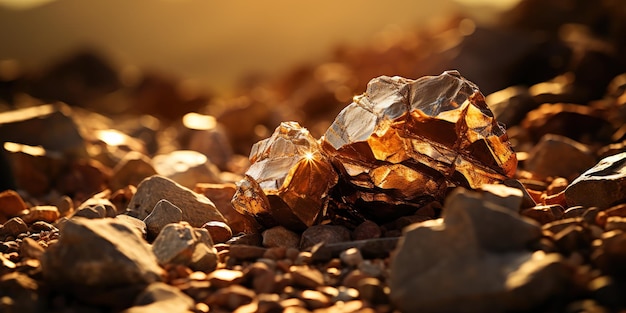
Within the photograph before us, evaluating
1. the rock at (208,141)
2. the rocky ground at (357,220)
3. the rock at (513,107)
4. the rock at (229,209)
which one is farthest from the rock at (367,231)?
the rock at (208,141)

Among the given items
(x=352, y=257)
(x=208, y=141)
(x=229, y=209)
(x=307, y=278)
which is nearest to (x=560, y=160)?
(x=229, y=209)

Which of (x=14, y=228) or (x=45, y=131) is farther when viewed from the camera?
(x=45, y=131)

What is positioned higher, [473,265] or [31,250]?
[473,265]

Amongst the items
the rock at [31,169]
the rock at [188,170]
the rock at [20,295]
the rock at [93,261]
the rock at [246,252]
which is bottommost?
the rock at [20,295]

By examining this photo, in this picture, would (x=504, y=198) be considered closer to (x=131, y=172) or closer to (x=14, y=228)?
(x=14, y=228)

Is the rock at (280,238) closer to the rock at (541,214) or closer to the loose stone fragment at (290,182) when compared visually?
the loose stone fragment at (290,182)

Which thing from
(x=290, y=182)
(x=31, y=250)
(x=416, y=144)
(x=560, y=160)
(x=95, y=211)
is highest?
(x=560, y=160)

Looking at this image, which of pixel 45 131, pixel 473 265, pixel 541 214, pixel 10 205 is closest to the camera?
pixel 473 265

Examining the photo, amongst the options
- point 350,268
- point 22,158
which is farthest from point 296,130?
point 22,158
